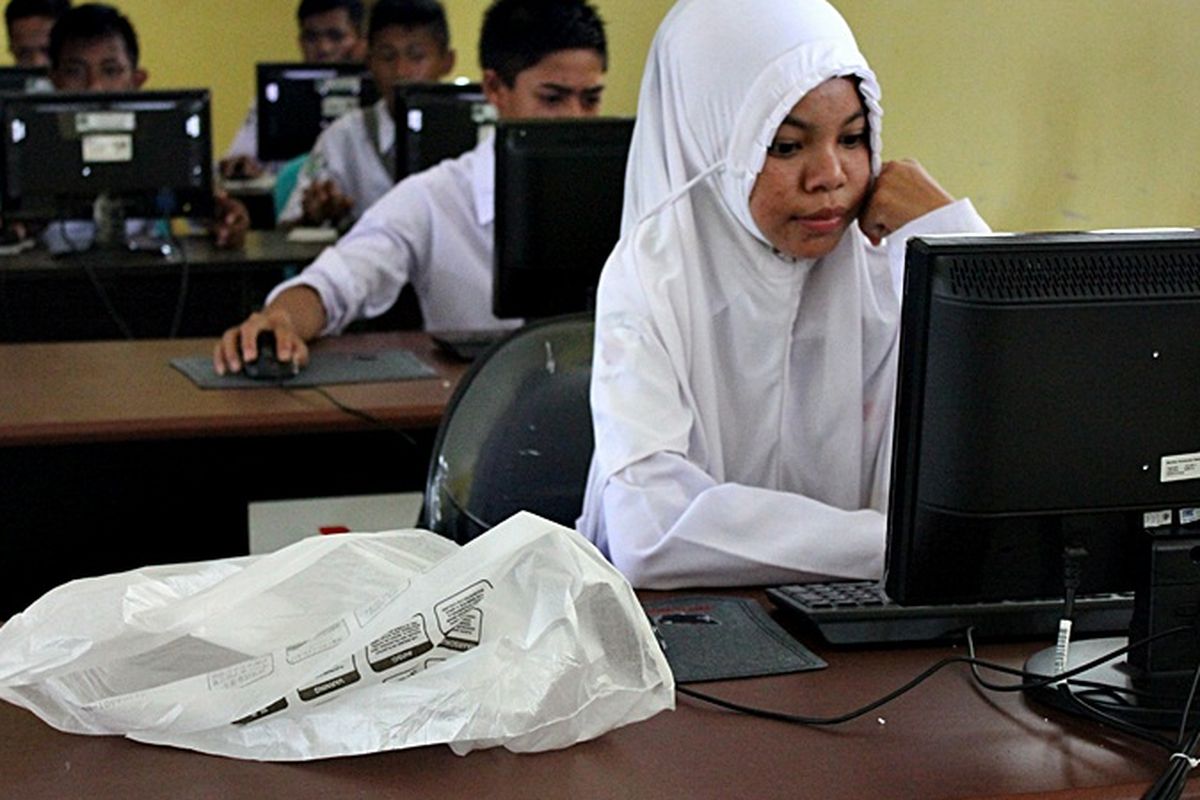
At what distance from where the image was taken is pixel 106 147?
4.14 metres

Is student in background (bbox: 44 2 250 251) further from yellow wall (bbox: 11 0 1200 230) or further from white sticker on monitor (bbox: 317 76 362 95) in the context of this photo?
yellow wall (bbox: 11 0 1200 230)

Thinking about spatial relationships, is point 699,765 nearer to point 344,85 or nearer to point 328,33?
point 344,85

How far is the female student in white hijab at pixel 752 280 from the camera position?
1.84 metres

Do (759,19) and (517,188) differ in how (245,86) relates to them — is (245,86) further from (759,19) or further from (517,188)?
(759,19)

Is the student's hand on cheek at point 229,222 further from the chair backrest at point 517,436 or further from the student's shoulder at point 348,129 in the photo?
the chair backrest at point 517,436

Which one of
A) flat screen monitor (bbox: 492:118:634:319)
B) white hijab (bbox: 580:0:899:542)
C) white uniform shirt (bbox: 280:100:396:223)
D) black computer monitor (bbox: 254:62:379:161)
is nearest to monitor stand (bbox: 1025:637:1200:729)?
white hijab (bbox: 580:0:899:542)

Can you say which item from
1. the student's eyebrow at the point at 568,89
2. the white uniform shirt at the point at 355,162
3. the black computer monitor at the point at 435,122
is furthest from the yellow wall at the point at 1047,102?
the white uniform shirt at the point at 355,162

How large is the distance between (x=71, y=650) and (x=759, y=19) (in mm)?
1005

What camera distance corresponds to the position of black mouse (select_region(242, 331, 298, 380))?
2754mm

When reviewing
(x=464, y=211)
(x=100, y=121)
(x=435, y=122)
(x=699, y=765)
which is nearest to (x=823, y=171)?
(x=699, y=765)

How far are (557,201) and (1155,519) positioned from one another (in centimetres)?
144

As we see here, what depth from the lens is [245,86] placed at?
8414 millimetres

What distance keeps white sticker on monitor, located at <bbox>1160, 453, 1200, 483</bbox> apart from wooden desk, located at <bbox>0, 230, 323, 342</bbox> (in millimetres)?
3254

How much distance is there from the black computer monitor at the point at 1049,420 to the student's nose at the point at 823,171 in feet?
1.69
